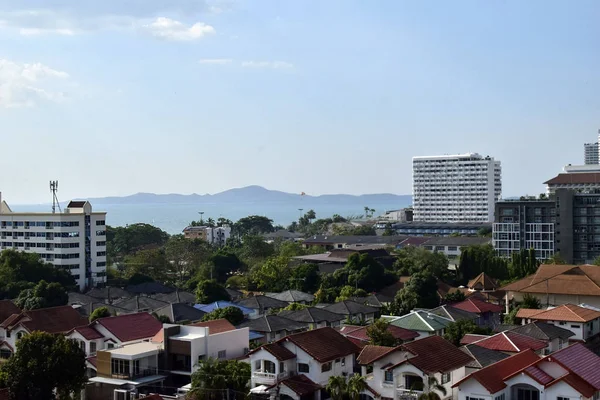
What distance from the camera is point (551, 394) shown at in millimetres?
18812

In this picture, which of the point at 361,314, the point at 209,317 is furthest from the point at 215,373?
the point at 361,314

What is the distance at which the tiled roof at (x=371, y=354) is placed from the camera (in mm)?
21672

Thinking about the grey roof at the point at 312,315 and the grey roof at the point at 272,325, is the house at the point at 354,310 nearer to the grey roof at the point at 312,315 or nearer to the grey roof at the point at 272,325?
the grey roof at the point at 312,315

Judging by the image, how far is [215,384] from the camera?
69.5 ft

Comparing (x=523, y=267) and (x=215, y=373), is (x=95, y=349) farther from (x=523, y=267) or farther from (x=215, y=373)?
(x=523, y=267)

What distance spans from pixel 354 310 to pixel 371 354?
14.0 metres

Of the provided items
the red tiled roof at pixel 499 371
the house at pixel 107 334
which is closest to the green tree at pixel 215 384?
the red tiled roof at pixel 499 371

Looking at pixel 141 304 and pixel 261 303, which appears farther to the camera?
pixel 261 303

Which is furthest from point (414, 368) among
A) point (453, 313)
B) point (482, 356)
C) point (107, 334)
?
point (453, 313)

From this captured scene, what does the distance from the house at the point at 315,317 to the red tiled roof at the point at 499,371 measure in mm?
13049

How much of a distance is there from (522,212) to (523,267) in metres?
17.1

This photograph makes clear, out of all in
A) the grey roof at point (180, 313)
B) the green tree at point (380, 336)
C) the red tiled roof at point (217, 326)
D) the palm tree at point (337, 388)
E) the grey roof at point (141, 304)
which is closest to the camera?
the palm tree at point (337, 388)

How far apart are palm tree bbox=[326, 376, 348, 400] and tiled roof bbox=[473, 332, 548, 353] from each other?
4.86m

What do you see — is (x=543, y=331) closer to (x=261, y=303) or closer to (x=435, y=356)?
(x=435, y=356)
